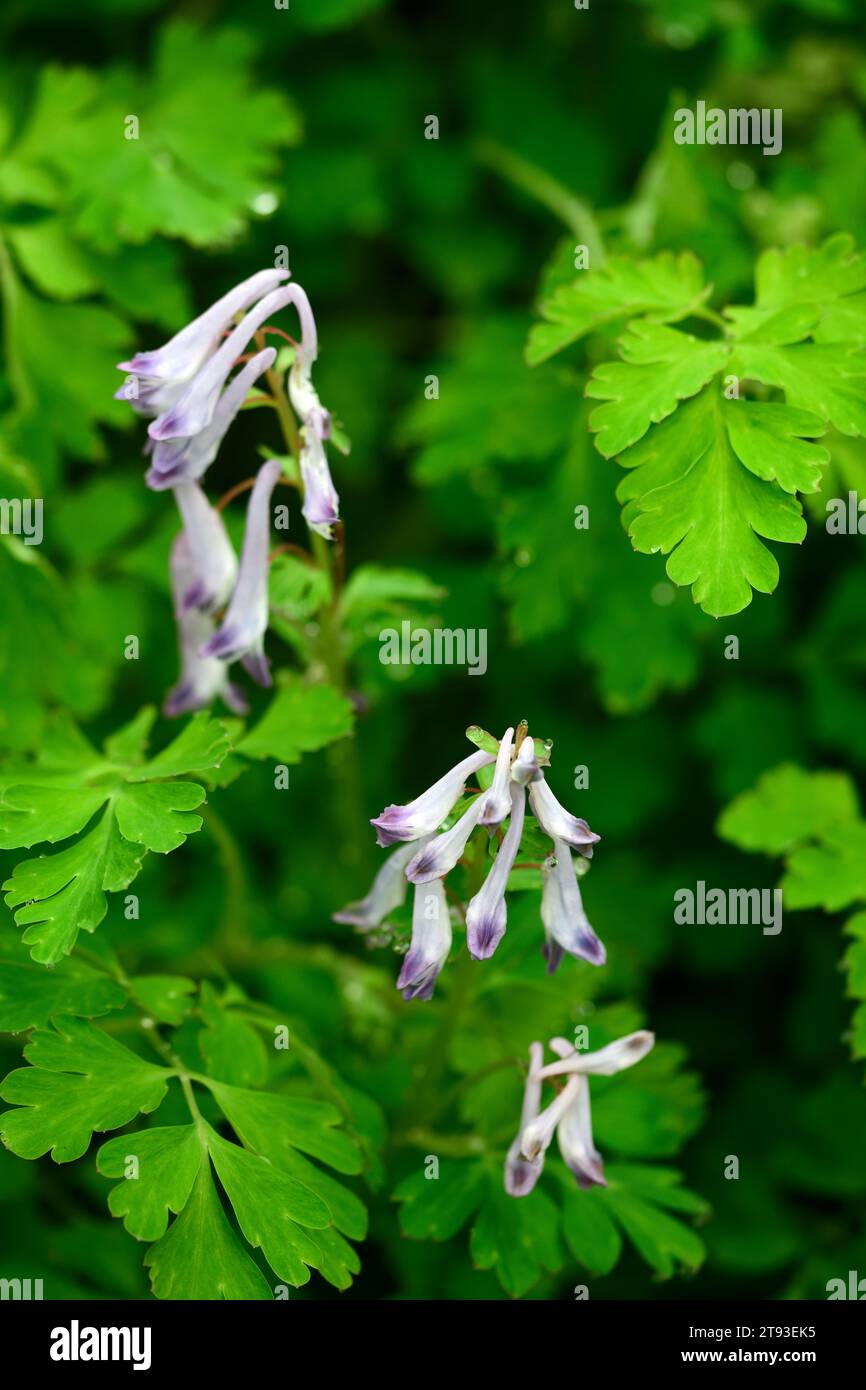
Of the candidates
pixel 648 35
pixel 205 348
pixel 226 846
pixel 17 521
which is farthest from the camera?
pixel 648 35

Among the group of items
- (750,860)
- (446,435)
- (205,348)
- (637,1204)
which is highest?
(446,435)

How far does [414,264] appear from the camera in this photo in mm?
3873

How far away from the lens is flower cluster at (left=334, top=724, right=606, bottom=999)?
68.1 inches

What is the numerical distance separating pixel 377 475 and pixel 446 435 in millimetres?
875

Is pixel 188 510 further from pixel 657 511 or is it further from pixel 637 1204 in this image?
pixel 637 1204

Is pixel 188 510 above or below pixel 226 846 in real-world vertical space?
above

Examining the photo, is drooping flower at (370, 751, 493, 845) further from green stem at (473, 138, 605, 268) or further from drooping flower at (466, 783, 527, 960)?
green stem at (473, 138, 605, 268)

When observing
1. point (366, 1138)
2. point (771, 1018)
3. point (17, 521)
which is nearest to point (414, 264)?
point (17, 521)

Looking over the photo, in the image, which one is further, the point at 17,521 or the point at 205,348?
the point at 17,521
